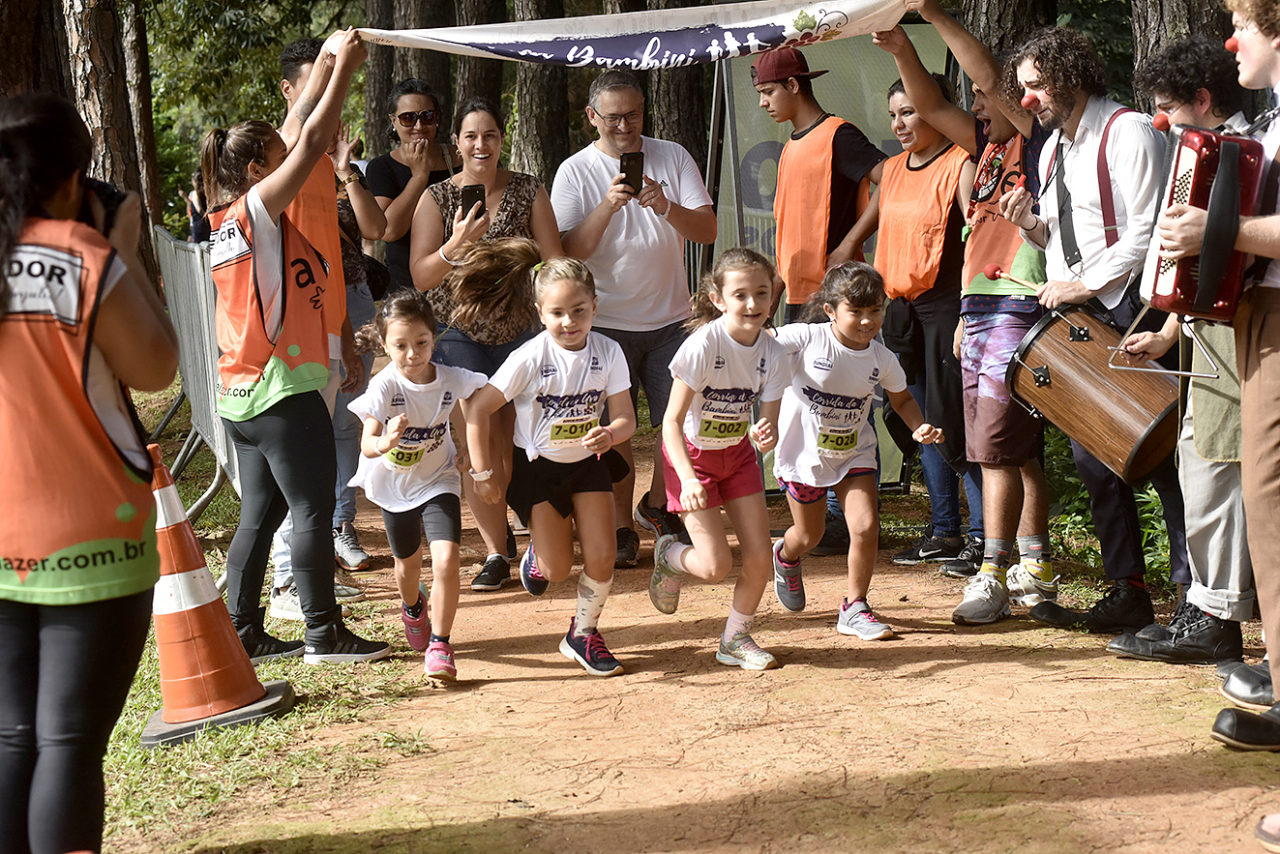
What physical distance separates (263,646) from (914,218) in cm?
370

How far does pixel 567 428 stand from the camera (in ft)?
17.1

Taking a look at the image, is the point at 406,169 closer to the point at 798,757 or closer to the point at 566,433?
the point at 566,433

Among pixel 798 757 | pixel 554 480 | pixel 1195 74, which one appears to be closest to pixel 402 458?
pixel 554 480

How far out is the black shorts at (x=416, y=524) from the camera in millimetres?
5246

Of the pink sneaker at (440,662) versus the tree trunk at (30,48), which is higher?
the tree trunk at (30,48)

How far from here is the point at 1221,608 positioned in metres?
4.60

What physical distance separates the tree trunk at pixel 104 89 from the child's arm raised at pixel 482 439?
7144 millimetres

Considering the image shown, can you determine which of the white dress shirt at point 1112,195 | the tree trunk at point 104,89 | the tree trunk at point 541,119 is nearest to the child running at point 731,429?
the white dress shirt at point 1112,195

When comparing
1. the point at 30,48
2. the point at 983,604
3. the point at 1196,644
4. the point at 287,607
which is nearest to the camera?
the point at 1196,644

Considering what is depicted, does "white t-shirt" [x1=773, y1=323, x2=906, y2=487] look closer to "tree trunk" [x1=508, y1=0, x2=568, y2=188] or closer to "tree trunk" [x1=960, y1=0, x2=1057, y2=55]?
"tree trunk" [x1=960, y1=0, x2=1057, y2=55]

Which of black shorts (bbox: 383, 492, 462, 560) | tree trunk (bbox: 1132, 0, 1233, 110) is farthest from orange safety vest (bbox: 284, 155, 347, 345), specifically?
tree trunk (bbox: 1132, 0, 1233, 110)

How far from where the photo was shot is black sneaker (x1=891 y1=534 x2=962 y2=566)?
696cm

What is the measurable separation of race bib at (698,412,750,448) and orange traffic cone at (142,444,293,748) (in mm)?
1890

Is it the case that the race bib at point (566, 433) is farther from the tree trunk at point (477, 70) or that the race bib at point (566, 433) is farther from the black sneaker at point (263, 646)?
the tree trunk at point (477, 70)
